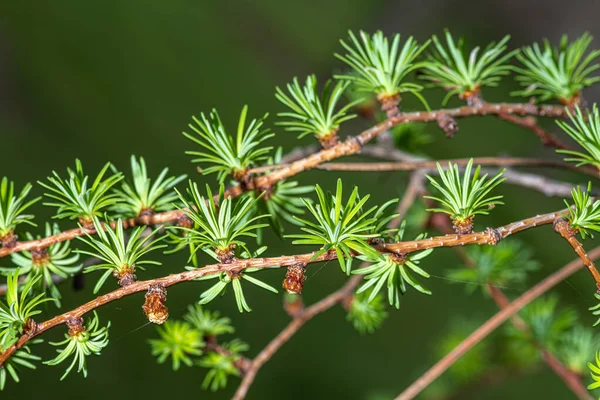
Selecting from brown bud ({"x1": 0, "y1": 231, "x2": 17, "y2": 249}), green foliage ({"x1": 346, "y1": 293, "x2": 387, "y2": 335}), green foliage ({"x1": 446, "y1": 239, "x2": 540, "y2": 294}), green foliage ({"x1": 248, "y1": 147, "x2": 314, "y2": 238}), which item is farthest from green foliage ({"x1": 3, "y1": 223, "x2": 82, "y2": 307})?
green foliage ({"x1": 446, "y1": 239, "x2": 540, "y2": 294})

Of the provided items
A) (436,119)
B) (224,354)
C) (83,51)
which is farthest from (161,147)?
(436,119)

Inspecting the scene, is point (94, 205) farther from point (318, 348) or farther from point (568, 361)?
point (318, 348)

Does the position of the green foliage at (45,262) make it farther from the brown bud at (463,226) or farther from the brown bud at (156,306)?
the brown bud at (463,226)

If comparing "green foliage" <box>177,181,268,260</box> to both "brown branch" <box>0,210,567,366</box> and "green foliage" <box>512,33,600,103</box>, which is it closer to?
"brown branch" <box>0,210,567,366</box>

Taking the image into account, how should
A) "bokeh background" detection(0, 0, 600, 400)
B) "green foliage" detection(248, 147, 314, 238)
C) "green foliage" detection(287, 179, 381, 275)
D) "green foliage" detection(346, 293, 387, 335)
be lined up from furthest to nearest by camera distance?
"bokeh background" detection(0, 0, 600, 400) < "green foliage" detection(346, 293, 387, 335) < "green foliage" detection(248, 147, 314, 238) < "green foliage" detection(287, 179, 381, 275)

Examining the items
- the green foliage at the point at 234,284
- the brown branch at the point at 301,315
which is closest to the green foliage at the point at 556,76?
the brown branch at the point at 301,315

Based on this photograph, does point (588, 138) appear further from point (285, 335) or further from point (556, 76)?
point (285, 335)

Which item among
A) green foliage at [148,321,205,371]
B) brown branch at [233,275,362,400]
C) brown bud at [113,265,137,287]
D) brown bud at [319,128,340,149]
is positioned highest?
brown bud at [319,128,340,149]
